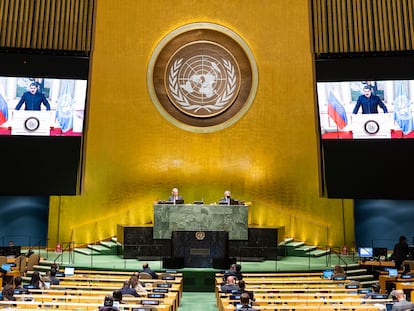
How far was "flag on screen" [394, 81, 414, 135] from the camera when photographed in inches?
508

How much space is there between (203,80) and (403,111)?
590 cm

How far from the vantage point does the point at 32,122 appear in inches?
517

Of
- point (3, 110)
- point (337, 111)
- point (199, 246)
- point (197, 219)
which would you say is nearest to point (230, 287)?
point (199, 246)

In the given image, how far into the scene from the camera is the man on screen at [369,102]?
43.0 ft

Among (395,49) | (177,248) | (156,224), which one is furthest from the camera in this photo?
(395,49)

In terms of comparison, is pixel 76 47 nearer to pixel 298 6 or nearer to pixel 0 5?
pixel 0 5

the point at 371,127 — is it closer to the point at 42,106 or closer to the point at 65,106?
the point at 65,106

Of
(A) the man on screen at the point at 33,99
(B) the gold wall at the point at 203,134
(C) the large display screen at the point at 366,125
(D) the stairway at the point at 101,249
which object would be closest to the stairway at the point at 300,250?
(B) the gold wall at the point at 203,134

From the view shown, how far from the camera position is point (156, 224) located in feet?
39.3

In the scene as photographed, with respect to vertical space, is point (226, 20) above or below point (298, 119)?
above

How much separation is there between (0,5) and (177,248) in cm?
856

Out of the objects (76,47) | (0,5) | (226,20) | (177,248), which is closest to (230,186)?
(177,248)

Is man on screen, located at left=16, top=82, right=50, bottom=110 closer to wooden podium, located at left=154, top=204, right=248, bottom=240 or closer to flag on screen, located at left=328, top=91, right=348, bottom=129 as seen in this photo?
wooden podium, located at left=154, top=204, right=248, bottom=240

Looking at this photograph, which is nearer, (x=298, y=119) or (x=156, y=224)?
(x=156, y=224)
